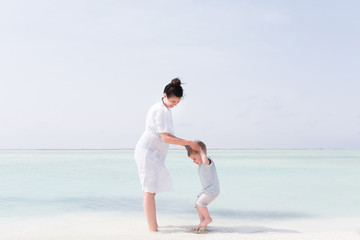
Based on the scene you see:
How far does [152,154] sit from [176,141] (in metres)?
0.32

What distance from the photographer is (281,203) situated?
255 inches

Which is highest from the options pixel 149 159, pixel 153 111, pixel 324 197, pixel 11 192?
pixel 153 111

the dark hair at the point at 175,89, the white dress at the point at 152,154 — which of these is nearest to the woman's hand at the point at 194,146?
the white dress at the point at 152,154

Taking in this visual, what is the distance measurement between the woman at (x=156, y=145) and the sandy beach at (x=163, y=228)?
1.36 ft

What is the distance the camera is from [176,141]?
3.45 metres

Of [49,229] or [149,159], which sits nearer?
[149,159]

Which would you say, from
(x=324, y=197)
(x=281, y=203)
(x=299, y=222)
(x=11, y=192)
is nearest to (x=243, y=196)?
(x=281, y=203)

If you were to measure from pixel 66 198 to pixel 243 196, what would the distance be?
3419mm

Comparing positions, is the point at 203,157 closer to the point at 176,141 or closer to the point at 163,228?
the point at 176,141

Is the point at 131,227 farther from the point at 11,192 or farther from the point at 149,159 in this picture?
the point at 11,192

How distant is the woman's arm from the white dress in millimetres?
71

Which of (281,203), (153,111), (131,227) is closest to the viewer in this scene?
(153,111)

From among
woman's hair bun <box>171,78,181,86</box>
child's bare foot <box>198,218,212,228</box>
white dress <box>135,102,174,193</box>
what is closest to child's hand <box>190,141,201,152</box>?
white dress <box>135,102,174,193</box>

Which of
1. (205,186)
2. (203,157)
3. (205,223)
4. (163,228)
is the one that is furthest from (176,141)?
(163,228)
